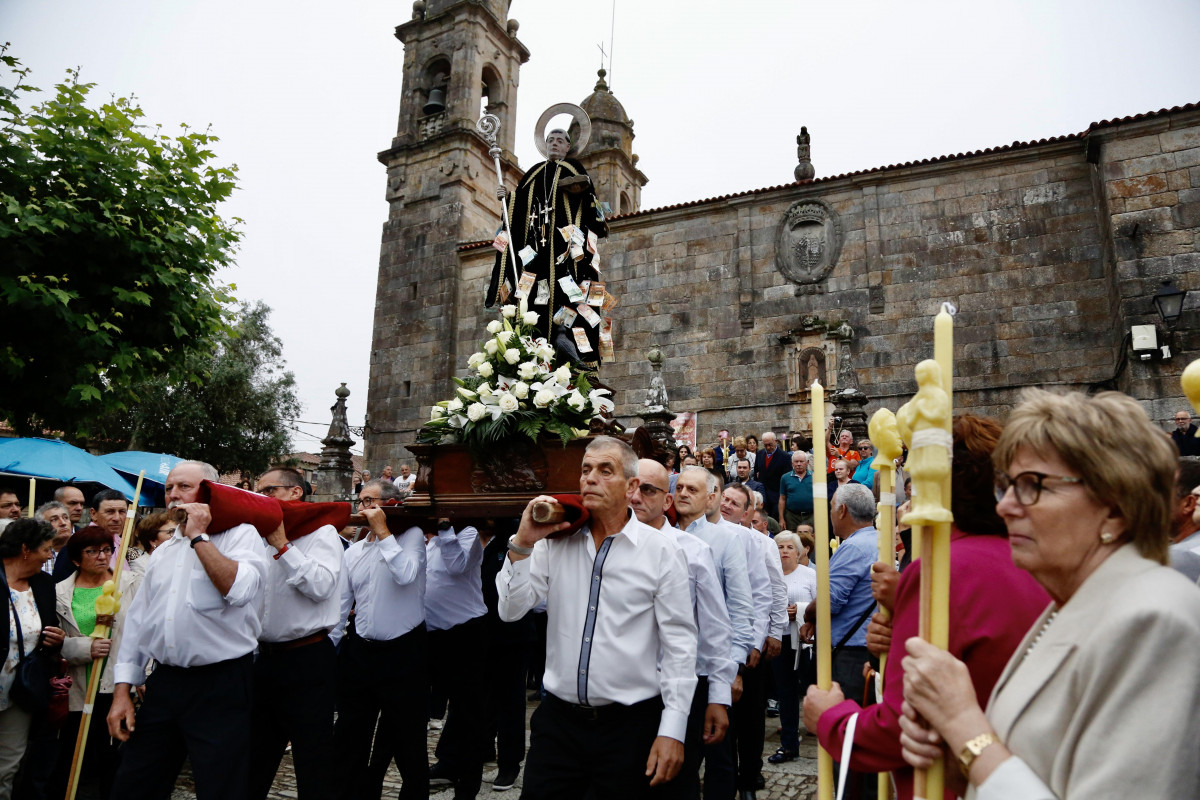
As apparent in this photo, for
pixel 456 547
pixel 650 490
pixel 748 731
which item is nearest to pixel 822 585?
pixel 650 490

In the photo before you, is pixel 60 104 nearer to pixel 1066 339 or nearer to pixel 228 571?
pixel 228 571

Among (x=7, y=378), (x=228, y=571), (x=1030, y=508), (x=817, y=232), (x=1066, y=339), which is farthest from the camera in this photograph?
(x=817, y=232)

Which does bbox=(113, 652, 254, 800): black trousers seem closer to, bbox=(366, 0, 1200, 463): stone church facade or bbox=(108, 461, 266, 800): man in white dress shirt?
bbox=(108, 461, 266, 800): man in white dress shirt

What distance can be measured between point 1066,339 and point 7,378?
1765 centimetres

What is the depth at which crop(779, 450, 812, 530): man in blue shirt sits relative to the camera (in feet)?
32.4

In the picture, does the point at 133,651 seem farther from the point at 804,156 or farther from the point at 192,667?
the point at 804,156

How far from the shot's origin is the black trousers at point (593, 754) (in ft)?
9.65

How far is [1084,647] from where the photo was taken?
133cm

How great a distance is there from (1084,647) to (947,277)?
1538 centimetres

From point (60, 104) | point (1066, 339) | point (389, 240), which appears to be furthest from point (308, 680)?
point (389, 240)

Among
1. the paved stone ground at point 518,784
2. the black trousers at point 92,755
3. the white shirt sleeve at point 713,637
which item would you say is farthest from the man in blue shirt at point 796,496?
the black trousers at point 92,755

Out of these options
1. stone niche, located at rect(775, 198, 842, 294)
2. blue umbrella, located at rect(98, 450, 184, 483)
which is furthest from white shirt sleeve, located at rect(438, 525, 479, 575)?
stone niche, located at rect(775, 198, 842, 294)

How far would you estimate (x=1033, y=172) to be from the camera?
579 inches

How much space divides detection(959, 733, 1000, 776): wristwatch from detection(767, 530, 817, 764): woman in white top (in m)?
4.65
